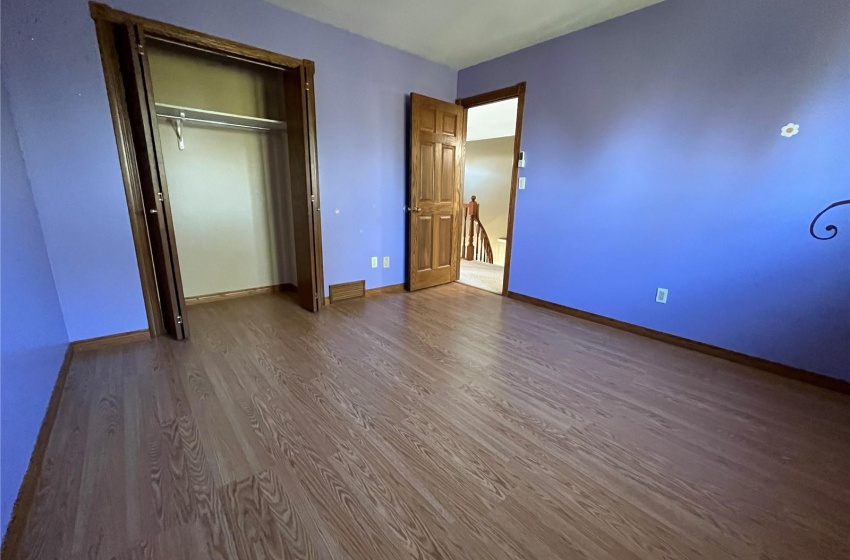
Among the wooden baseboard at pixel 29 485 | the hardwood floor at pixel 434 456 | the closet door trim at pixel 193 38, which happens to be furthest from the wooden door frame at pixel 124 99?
the wooden baseboard at pixel 29 485

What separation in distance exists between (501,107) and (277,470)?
16.6 ft

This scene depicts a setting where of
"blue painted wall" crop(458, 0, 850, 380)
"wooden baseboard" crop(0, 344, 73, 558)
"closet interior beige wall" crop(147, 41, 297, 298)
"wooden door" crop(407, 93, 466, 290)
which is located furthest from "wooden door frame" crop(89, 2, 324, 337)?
"blue painted wall" crop(458, 0, 850, 380)

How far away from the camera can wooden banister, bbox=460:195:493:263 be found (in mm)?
6227

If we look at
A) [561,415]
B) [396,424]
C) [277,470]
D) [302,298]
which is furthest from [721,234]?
[302,298]

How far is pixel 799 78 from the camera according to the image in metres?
2.00

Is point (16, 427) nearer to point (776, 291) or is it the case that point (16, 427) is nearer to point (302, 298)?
point (302, 298)

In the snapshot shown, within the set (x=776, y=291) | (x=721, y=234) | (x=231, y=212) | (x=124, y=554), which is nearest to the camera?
(x=124, y=554)

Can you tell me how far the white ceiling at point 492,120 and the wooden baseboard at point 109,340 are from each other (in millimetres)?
3873

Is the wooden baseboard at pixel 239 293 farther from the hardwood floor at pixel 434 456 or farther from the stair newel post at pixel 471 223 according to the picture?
the stair newel post at pixel 471 223

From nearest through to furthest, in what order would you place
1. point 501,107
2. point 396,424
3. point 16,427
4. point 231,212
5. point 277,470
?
point 16,427 → point 277,470 → point 396,424 → point 231,212 → point 501,107

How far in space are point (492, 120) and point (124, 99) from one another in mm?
4901

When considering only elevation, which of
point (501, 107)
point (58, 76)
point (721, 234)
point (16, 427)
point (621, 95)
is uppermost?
point (501, 107)

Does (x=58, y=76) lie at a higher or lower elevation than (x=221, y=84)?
lower

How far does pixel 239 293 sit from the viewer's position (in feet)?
11.7
